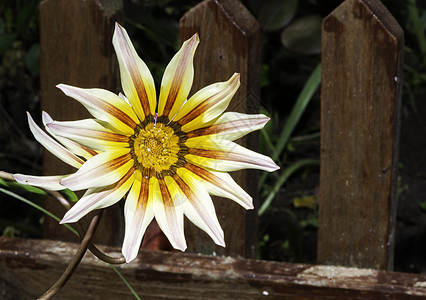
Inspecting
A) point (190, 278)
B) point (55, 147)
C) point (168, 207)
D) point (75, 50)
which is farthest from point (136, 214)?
point (75, 50)

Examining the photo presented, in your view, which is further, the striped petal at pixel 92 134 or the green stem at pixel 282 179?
the green stem at pixel 282 179

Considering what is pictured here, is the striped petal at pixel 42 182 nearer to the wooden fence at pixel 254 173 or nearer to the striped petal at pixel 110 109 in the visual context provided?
the striped petal at pixel 110 109

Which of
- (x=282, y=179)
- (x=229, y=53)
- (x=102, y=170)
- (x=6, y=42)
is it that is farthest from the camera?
(x=282, y=179)

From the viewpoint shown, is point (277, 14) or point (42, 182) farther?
point (277, 14)

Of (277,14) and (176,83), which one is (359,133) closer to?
(277,14)

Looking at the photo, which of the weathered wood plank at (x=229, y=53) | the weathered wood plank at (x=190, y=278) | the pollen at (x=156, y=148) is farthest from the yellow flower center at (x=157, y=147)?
the weathered wood plank at (x=190, y=278)

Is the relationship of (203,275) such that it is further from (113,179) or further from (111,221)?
(113,179)

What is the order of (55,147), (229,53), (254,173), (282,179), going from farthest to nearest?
(282,179)
(254,173)
(229,53)
(55,147)

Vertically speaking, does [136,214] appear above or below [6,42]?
below

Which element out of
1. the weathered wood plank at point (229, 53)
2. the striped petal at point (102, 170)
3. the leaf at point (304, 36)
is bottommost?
the striped petal at point (102, 170)
